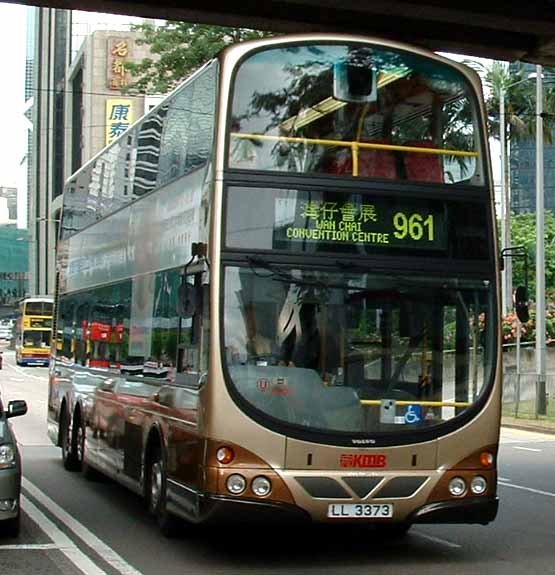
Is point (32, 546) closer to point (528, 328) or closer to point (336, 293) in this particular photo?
point (336, 293)

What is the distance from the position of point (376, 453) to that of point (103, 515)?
445cm

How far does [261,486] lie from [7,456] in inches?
104

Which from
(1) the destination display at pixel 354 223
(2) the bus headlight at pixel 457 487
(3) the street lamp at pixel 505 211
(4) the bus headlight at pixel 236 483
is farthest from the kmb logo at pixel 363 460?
(3) the street lamp at pixel 505 211

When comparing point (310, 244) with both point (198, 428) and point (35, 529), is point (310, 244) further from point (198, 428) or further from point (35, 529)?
point (35, 529)

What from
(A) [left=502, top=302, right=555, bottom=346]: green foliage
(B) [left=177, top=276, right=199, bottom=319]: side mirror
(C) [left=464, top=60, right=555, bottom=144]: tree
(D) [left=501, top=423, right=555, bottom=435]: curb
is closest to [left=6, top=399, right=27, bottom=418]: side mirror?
(B) [left=177, top=276, right=199, bottom=319]: side mirror

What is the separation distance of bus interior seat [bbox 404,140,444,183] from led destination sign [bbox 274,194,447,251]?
23cm

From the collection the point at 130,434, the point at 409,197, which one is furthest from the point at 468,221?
the point at 130,434

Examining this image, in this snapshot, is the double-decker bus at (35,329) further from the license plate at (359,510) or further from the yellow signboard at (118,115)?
the license plate at (359,510)

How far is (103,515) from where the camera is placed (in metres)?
12.8

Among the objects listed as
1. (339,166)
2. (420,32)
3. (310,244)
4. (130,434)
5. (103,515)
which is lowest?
(103,515)

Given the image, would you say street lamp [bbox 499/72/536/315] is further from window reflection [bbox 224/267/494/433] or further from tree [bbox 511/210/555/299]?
window reflection [bbox 224/267/494/433]

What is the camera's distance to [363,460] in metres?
9.38

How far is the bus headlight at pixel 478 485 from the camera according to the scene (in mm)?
9727

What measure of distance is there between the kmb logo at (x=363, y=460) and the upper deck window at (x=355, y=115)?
2241mm
